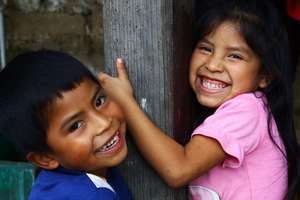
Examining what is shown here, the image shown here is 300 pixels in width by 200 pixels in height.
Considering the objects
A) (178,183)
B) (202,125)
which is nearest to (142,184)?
(178,183)

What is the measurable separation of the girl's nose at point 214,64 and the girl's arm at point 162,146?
8.7 inches

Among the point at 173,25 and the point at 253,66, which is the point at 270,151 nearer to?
the point at 253,66

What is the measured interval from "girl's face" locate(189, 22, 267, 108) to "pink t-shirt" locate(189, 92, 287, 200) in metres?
0.04

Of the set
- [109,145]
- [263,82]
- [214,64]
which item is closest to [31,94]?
[109,145]

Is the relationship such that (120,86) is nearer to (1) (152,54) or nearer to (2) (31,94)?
(1) (152,54)

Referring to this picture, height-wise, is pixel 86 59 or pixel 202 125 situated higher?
pixel 202 125

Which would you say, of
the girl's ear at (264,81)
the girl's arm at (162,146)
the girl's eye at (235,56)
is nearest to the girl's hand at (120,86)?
the girl's arm at (162,146)

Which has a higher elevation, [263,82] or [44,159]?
[263,82]

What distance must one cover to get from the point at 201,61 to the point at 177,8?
0.23m

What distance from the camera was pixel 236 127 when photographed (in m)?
1.88

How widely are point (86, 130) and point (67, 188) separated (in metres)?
0.17

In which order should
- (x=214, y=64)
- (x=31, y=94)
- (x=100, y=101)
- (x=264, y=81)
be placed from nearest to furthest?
(x=31, y=94) → (x=100, y=101) → (x=214, y=64) → (x=264, y=81)

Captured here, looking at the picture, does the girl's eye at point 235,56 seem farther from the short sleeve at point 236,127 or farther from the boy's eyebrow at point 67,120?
the boy's eyebrow at point 67,120

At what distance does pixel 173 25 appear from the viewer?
1783 mm
